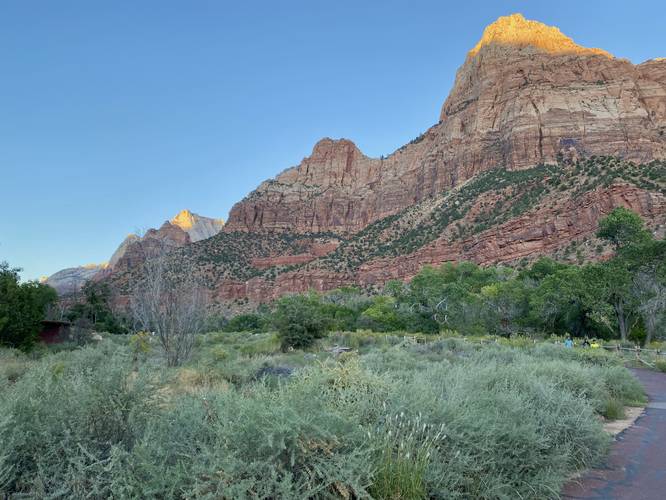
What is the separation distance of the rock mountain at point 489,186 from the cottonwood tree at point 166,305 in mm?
45695

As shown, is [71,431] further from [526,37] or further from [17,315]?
[526,37]

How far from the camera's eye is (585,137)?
79562 mm

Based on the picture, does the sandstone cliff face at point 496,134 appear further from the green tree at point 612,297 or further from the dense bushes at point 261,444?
the dense bushes at point 261,444

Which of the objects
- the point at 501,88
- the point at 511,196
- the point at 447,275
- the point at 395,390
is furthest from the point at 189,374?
the point at 501,88

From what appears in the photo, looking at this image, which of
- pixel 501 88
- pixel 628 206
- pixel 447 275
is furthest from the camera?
pixel 501 88

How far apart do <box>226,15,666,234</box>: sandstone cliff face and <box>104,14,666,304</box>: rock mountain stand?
13.8 inches

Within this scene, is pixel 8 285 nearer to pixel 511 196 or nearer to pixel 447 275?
pixel 447 275

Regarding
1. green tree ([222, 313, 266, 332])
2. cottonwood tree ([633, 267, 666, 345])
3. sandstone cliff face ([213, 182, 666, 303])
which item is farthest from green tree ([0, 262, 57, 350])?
sandstone cliff face ([213, 182, 666, 303])

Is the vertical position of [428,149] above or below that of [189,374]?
above

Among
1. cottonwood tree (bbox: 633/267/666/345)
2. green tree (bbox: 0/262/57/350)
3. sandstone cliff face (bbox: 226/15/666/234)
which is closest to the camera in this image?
green tree (bbox: 0/262/57/350)

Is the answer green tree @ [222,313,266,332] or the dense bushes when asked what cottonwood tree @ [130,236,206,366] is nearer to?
the dense bushes

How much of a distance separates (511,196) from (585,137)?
2383 cm

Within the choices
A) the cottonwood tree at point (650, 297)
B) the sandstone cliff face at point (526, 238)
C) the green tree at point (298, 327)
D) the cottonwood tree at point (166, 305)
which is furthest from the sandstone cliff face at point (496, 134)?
the cottonwood tree at point (166, 305)

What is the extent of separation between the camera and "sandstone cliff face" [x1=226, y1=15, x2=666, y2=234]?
8075 centimetres
